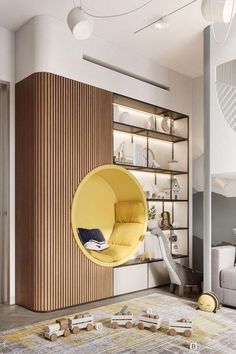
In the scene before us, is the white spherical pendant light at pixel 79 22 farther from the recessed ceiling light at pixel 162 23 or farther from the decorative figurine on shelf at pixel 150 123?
the decorative figurine on shelf at pixel 150 123

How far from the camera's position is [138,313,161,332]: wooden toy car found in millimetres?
3199

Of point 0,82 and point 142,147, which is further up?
point 0,82

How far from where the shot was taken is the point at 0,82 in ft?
14.1

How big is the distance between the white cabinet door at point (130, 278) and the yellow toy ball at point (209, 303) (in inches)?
42.7

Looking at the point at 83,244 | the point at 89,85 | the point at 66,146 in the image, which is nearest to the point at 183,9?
the point at 89,85

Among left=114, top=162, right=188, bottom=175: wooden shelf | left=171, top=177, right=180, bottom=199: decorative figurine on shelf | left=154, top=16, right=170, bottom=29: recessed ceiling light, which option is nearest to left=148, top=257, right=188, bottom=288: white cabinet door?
left=171, top=177, right=180, bottom=199: decorative figurine on shelf

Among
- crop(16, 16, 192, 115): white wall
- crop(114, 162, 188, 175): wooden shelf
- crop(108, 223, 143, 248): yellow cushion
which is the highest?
crop(16, 16, 192, 115): white wall

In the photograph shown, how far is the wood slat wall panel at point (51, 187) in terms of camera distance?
12.9 feet

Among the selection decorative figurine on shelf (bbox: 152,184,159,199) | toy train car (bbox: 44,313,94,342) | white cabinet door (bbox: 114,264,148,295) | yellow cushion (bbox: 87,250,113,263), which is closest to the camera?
toy train car (bbox: 44,313,94,342)

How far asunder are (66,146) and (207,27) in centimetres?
220

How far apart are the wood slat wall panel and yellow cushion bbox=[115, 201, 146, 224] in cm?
90

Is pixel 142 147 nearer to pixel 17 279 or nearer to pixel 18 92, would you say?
pixel 18 92

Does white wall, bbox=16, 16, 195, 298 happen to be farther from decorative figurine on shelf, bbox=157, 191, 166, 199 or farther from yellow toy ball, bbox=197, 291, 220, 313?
yellow toy ball, bbox=197, 291, 220, 313

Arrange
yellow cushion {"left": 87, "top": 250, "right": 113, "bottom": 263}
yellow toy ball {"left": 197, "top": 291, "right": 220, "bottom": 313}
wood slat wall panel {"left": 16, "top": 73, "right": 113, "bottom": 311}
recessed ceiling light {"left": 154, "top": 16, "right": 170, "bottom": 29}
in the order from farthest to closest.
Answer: yellow cushion {"left": 87, "top": 250, "right": 113, "bottom": 263}
recessed ceiling light {"left": 154, "top": 16, "right": 170, "bottom": 29}
wood slat wall panel {"left": 16, "top": 73, "right": 113, "bottom": 311}
yellow toy ball {"left": 197, "top": 291, "right": 220, "bottom": 313}
